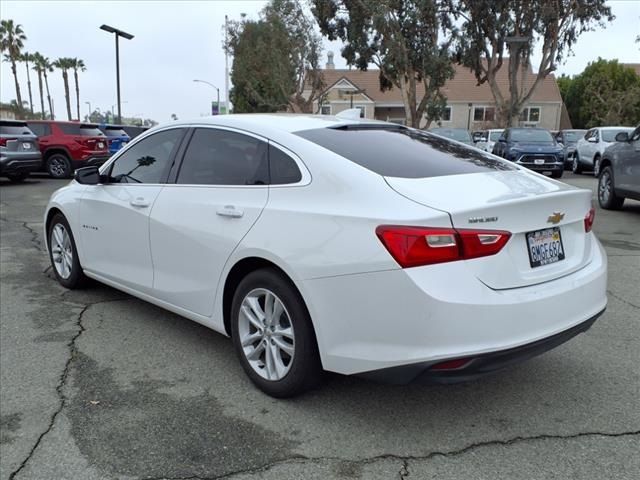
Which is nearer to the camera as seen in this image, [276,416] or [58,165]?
[276,416]

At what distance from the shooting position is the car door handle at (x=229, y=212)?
3.38m

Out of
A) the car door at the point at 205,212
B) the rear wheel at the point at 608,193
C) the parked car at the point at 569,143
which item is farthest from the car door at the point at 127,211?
the parked car at the point at 569,143

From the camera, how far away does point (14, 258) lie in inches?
275

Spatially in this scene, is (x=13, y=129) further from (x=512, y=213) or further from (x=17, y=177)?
(x=512, y=213)

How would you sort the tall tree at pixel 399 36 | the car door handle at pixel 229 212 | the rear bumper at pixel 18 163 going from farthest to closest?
1. the tall tree at pixel 399 36
2. the rear bumper at pixel 18 163
3. the car door handle at pixel 229 212

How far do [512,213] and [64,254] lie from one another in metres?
4.29

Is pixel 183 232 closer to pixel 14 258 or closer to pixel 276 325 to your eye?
pixel 276 325

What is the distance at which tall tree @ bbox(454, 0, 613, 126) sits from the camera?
1088 inches

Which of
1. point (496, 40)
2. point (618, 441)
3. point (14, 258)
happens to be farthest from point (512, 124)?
point (618, 441)

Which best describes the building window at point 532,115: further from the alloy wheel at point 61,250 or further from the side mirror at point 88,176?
the side mirror at point 88,176

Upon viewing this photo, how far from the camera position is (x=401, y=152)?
3.45m

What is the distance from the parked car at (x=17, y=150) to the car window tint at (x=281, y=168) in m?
13.6

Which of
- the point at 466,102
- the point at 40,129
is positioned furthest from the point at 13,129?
the point at 466,102

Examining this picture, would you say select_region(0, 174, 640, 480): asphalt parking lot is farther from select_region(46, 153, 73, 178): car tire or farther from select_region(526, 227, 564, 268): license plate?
select_region(46, 153, 73, 178): car tire
